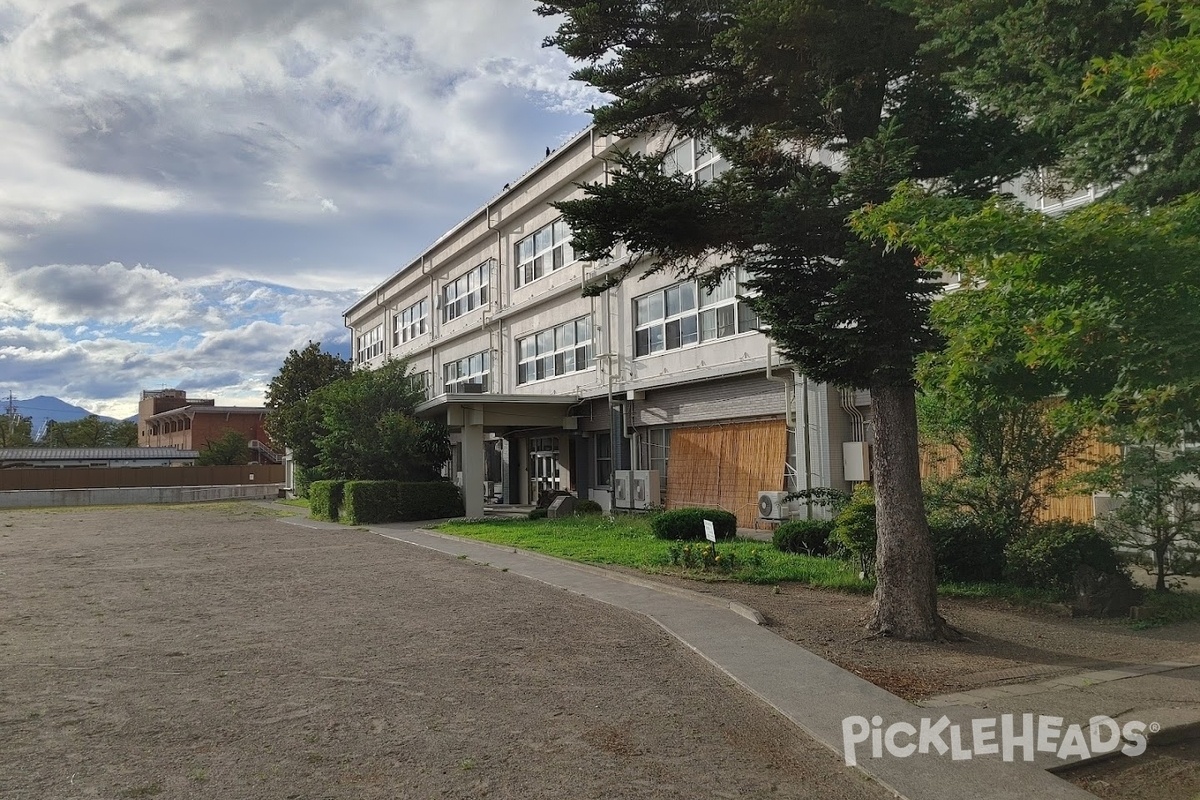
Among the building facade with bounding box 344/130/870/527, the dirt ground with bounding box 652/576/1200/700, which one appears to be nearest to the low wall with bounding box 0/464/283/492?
the building facade with bounding box 344/130/870/527

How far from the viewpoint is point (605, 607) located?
11203 mm

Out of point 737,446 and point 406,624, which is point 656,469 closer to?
point 737,446

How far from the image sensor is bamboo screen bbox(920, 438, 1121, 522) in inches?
476

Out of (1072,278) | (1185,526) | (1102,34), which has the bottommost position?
(1185,526)

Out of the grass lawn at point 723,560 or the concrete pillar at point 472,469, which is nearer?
the grass lawn at point 723,560

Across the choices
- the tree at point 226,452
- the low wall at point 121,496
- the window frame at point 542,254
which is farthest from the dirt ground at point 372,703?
the tree at point 226,452

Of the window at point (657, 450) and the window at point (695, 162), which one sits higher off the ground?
the window at point (695, 162)

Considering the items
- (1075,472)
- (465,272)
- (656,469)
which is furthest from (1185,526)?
(465,272)

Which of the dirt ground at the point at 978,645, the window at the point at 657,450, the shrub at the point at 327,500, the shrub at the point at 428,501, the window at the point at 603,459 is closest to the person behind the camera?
the dirt ground at the point at 978,645

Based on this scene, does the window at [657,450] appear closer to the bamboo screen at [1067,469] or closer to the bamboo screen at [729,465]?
the bamboo screen at [729,465]

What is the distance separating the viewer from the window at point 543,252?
30016mm

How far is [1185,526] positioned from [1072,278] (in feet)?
22.8

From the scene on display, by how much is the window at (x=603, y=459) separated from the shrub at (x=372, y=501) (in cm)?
606

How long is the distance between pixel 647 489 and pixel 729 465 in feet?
9.98
